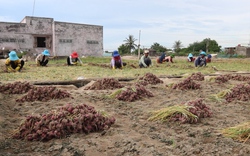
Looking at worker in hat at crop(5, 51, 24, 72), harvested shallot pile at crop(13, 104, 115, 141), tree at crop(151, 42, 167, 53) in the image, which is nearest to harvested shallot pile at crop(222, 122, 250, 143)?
harvested shallot pile at crop(13, 104, 115, 141)

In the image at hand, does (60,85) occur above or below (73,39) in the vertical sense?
below

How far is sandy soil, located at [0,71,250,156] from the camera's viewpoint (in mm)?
2670

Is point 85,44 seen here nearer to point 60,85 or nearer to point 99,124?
point 60,85

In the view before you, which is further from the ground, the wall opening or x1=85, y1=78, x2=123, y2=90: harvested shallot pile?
the wall opening

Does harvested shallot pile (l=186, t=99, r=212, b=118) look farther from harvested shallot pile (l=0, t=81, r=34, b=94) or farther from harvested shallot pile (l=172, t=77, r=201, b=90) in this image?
harvested shallot pile (l=0, t=81, r=34, b=94)

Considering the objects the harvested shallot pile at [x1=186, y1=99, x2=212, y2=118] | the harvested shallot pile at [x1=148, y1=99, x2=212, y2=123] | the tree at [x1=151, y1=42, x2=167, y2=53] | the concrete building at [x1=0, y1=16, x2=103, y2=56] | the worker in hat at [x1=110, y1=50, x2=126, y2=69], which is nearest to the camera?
the harvested shallot pile at [x1=148, y1=99, x2=212, y2=123]

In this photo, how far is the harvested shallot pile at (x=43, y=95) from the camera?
5.25 meters

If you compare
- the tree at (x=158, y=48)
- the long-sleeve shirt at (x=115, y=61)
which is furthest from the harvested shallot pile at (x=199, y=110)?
the tree at (x=158, y=48)

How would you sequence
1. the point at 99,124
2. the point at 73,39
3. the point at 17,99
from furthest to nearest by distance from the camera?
the point at 73,39 < the point at 17,99 < the point at 99,124

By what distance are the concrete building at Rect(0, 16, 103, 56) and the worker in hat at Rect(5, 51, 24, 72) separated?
18638mm

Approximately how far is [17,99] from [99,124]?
252cm

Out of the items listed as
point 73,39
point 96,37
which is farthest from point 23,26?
point 96,37

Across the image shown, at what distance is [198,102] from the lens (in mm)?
4129

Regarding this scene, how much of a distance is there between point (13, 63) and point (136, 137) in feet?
32.5
